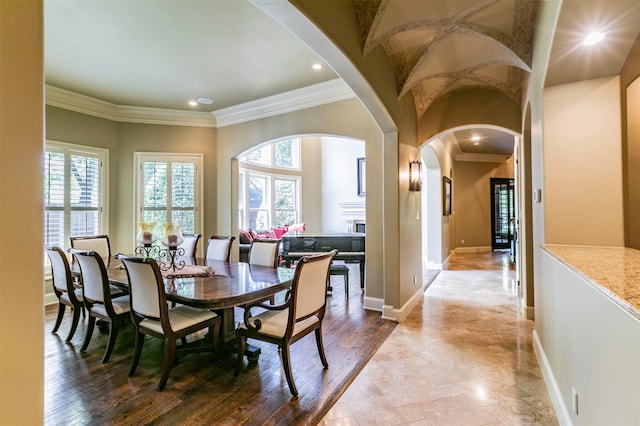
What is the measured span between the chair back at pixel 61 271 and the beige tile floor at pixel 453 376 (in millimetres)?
2838

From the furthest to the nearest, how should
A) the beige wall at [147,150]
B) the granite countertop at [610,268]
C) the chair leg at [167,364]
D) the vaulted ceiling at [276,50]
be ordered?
the beige wall at [147,150], the chair leg at [167,364], the vaulted ceiling at [276,50], the granite countertop at [610,268]

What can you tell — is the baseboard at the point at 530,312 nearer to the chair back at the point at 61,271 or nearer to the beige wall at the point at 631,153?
the beige wall at the point at 631,153

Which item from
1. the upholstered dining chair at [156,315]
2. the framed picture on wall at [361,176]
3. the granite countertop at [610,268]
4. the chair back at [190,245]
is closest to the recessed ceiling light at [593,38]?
the granite countertop at [610,268]

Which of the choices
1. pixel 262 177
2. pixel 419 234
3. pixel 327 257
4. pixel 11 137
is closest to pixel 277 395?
pixel 327 257

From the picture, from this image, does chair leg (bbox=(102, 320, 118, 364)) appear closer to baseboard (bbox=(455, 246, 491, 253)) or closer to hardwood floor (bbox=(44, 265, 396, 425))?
hardwood floor (bbox=(44, 265, 396, 425))

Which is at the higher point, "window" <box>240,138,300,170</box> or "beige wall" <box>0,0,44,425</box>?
"window" <box>240,138,300,170</box>

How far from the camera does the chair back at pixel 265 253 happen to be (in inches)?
137

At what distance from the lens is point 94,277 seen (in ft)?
9.20

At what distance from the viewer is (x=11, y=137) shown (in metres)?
0.64

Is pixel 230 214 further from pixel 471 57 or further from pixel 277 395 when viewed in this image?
pixel 471 57

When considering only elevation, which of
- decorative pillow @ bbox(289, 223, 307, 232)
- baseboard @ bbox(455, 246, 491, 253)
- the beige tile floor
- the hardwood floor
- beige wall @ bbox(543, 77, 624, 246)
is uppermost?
beige wall @ bbox(543, 77, 624, 246)

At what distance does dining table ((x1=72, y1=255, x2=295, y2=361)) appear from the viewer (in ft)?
7.27

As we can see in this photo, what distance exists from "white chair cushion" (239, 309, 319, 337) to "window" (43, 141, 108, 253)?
397cm

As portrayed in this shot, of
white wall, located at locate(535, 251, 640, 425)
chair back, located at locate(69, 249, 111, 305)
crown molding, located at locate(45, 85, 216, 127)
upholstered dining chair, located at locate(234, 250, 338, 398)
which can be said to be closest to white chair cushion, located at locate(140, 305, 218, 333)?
upholstered dining chair, located at locate(234, 250, 338, 398)
